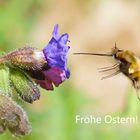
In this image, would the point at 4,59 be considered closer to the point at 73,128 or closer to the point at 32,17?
the point at 73,128

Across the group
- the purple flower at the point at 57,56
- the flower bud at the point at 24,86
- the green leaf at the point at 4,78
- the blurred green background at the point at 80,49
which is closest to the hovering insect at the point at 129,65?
the blurred green background at the point at 80,49

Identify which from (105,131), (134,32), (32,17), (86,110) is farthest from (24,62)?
(134,32)

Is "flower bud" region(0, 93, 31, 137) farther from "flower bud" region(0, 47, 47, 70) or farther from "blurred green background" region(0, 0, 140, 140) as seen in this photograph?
"blurred green background" region(0, 0, 140, 140)

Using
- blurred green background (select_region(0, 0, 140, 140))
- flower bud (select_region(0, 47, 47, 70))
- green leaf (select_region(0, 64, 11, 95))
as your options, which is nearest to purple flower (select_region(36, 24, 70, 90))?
flower bud (select_region(0, 47, 47, 70))

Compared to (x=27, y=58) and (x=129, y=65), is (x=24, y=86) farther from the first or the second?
(x=129, y=65)

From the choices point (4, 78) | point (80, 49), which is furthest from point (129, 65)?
point (80, 49)

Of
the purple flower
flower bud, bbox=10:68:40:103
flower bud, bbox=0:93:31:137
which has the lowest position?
flower bud, bbox=0:93:31:137
